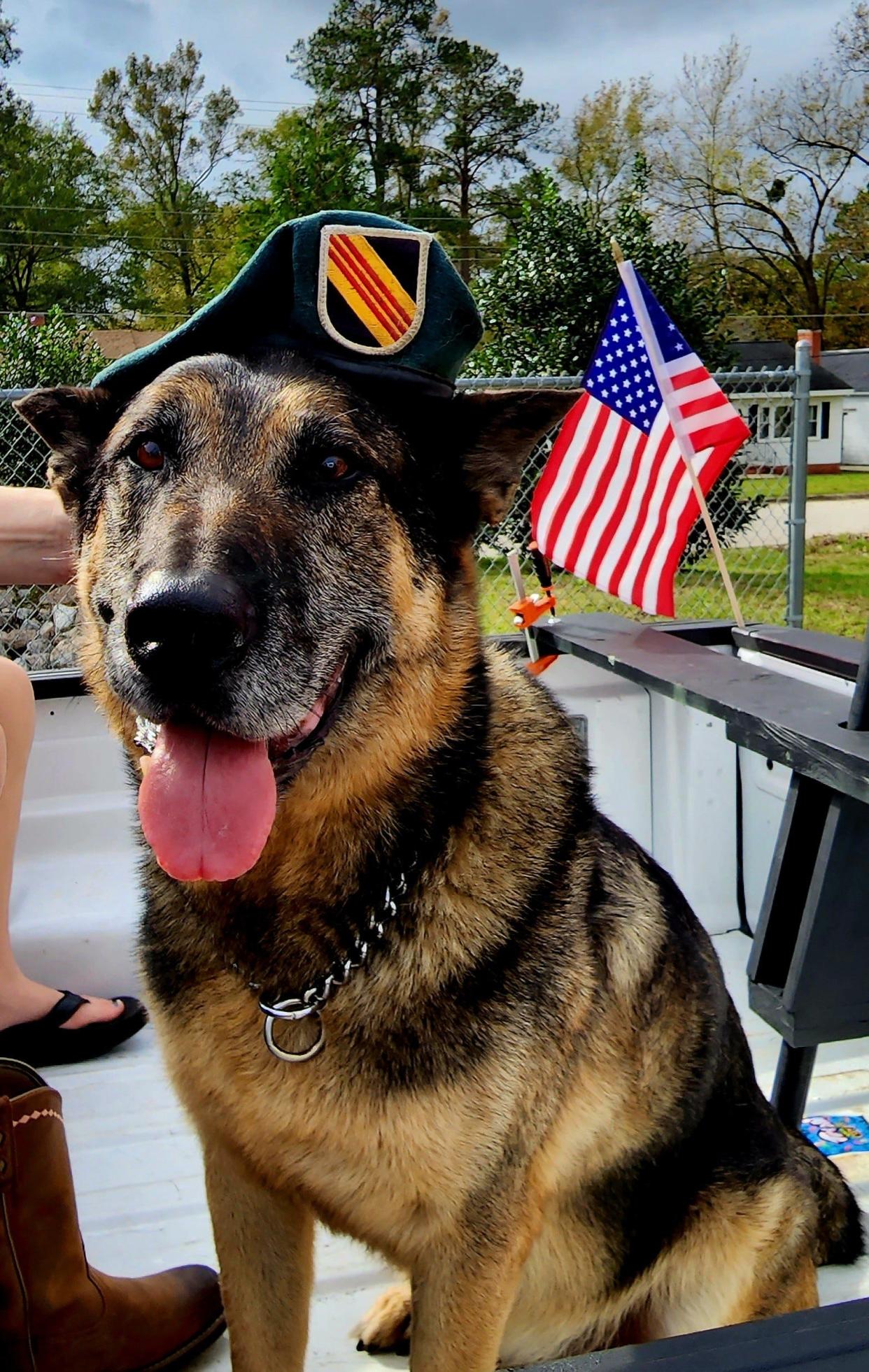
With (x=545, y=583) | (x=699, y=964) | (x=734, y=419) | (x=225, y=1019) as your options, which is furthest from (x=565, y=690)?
(x=225, y=1019)

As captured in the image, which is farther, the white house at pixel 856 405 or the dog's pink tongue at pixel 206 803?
the white house at pixel 856 405

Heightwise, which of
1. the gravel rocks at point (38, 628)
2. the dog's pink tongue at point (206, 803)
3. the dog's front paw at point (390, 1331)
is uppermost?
the dog's pink tongue at point (206, 803)

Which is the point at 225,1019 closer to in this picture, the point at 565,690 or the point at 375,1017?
the point at 375,1017

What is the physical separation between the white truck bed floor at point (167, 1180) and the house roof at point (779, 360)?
3327 cm

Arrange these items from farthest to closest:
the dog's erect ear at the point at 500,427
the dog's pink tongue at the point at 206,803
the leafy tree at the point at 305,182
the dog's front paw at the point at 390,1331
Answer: the leafy tree at the point at 305,182 → the dog's front paw at the point at 390,1331 → the dog's erect ear at the point at 500,427 → the dog's pink tongue at the point at 206,803

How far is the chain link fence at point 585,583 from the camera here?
16.9 ft

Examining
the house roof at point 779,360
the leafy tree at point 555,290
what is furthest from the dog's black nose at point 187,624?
the house roof at point 779,360

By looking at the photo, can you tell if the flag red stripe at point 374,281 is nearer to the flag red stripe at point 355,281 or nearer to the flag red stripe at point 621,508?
the flag red stripe at point 355,281

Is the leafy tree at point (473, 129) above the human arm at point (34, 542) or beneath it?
above

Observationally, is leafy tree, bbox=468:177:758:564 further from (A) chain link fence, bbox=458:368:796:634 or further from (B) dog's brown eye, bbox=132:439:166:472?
(B) dog's brown eye, bbox=132:439:166:472

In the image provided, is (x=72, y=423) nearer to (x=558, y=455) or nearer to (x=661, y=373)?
(x=558, y=455)

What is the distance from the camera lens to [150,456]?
154 centimetres

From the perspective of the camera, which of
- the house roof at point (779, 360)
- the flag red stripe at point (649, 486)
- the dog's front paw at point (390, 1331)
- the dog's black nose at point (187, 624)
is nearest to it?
the dog's black nose at point (187, 624)

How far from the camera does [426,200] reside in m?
35.1
